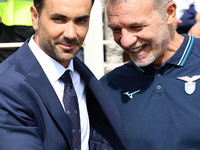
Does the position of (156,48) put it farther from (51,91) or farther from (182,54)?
(51,91)

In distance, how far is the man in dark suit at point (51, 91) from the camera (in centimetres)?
169

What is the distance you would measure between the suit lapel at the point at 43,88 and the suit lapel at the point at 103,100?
13.6 inches

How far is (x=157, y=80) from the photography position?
2.23 metres

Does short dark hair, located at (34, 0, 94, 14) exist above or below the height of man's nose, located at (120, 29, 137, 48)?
above

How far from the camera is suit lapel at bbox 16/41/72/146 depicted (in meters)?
1.78

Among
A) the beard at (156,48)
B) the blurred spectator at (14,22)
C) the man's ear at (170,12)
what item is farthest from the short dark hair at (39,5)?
the blurred spectator at (14,22)

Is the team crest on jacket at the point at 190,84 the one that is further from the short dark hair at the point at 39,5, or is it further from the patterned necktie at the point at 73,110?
the short dark hair at the point at 39,5

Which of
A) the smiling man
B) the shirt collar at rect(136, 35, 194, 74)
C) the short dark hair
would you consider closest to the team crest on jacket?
the smiling man

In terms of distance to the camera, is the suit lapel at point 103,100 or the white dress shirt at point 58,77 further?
the suit lapel at point 103,100

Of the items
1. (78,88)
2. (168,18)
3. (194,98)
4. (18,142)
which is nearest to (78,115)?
(78,88)

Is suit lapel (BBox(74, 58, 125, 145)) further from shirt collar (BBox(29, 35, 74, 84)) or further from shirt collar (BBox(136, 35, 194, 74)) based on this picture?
shirt collar (BBox(136, 35, 194, 74))

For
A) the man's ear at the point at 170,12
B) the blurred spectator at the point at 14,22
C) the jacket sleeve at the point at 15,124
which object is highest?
the blurred spectator at the point at 14,22

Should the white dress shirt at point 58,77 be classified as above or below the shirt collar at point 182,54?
below

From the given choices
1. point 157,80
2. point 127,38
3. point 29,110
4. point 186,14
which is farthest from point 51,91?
point 186,14
